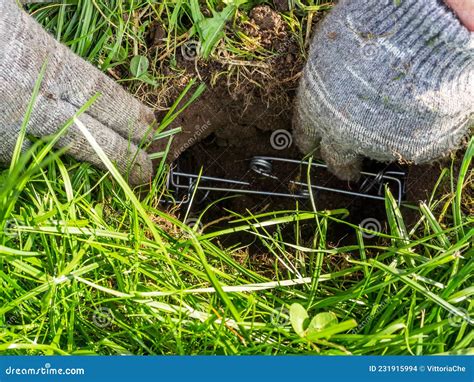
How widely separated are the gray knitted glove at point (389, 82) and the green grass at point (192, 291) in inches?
4.9

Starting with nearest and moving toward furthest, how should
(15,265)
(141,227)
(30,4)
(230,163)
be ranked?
(15,265), (141,227), (30,4), (230,163)

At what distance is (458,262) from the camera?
1.25 m

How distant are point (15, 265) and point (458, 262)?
2.99 ft

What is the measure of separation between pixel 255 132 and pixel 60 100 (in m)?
0.52

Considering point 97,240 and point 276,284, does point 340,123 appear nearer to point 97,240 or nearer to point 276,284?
point 276,284

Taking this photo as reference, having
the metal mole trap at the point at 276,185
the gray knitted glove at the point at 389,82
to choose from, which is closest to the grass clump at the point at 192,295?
the gray knitted glove at the point at 389,82

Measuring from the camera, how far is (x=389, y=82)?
1.27 metres

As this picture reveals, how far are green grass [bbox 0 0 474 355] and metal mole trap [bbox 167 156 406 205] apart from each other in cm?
18

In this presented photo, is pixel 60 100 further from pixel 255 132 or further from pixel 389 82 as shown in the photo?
pixel 389 82

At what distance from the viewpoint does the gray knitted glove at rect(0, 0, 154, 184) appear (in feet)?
4.06

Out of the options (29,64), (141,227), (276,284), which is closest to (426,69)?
(276,284)

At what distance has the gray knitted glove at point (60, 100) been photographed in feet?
4.06

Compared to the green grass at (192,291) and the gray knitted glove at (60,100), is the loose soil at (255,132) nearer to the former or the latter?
the gray knitted glove at (60,100)

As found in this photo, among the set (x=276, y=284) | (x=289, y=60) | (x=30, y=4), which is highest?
(x=30, y=4)
